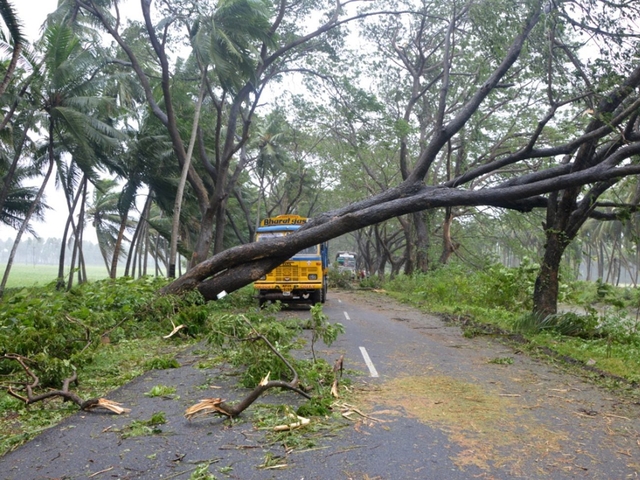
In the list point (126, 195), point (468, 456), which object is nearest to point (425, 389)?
point (468, 456)

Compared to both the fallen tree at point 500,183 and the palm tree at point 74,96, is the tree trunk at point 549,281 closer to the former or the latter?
the fallen tree at point 500,183

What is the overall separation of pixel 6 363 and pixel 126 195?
21.3 meters

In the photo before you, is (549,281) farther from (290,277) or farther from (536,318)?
(290,277)

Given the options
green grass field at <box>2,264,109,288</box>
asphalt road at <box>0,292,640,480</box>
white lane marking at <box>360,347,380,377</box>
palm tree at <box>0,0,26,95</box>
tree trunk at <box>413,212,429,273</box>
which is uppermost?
palm tree at <box>0,0,26,95</box>

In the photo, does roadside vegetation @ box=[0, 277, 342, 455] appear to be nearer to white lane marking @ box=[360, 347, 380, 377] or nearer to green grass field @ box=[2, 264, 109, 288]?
white lane marking @ box=[360, 347, 380, 377]

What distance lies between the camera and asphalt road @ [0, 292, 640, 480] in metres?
4.58

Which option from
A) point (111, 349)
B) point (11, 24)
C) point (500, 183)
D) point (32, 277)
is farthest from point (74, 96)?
point (32, 277)

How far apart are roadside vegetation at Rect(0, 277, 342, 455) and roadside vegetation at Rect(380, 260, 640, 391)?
4.59m

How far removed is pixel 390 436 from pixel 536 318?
8993mm

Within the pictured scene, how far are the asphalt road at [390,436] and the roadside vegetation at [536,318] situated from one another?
1.85 meters

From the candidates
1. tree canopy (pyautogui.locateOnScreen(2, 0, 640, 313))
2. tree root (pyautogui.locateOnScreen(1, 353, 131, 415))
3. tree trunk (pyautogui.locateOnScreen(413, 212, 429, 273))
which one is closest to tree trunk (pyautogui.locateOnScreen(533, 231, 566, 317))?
tree canopy (pyautogui.locateOnScreen(2, 0, 640, 313))

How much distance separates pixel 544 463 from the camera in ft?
15.8

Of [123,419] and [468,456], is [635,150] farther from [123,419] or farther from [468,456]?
[123,419]

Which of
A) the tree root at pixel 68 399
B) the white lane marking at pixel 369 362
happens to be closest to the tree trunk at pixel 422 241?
the white lane marking at pixel 369 362
